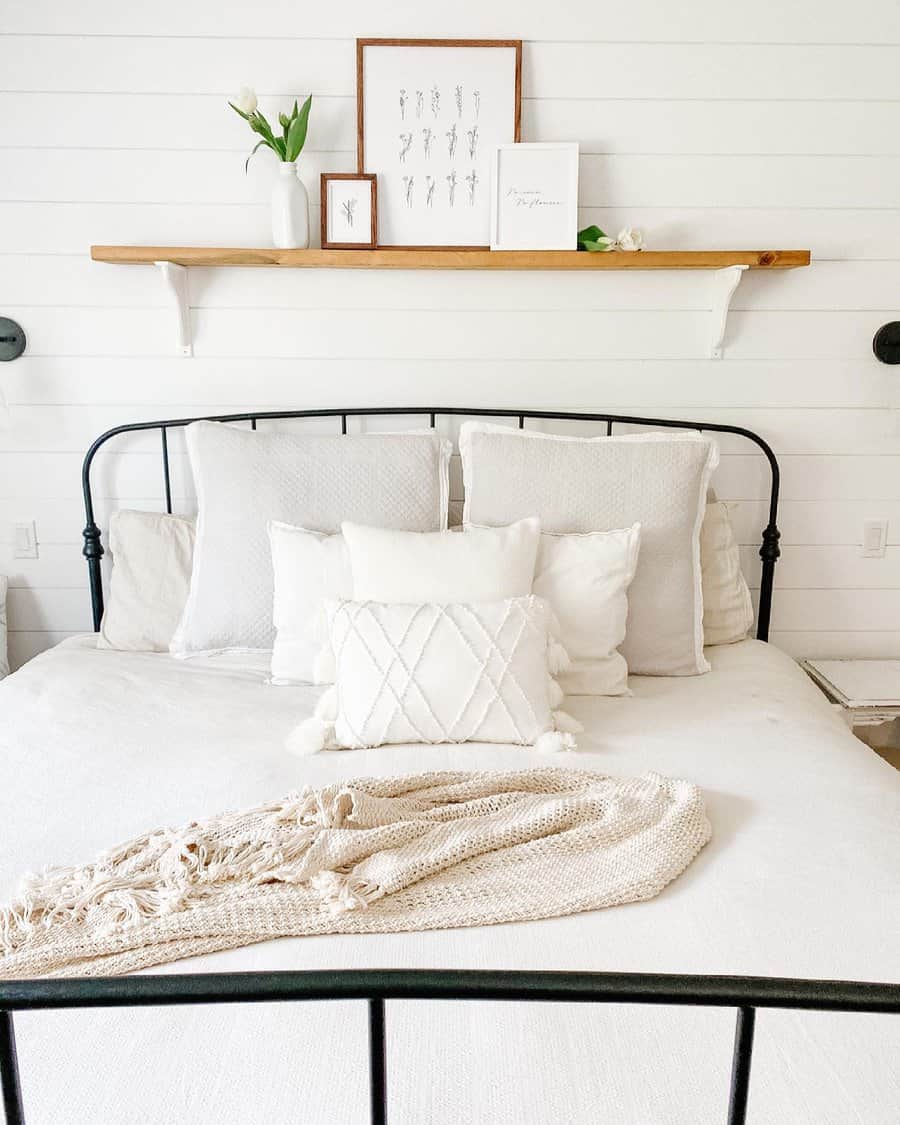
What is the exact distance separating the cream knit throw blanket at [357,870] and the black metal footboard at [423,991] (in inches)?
16.3

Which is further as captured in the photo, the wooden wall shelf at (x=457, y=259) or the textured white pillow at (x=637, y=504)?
the wooden wall shelf at (x=457, y=259)

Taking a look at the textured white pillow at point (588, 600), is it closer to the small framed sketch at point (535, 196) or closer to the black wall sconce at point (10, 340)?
the small framed sketch at point (535, 196)

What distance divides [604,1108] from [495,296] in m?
1.85

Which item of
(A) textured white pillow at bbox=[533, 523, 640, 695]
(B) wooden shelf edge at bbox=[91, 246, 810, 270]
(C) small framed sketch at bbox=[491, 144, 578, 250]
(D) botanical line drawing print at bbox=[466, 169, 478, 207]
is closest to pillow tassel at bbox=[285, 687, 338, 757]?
(A) textured white pillow at bbox=[533, 523, 640, 695]

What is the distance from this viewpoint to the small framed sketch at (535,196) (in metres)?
2.17

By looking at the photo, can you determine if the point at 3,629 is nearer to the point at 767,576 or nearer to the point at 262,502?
the point at 262,502

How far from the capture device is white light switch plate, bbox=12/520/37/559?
2398 millimetres

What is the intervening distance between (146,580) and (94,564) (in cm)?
26

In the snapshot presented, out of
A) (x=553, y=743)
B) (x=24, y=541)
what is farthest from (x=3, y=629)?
(x=553, y=743)

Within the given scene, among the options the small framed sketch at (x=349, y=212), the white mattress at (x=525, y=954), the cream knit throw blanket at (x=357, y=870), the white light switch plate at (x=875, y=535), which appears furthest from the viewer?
the white light switch plate at (x=875, y=535)

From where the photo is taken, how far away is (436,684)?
1.60m

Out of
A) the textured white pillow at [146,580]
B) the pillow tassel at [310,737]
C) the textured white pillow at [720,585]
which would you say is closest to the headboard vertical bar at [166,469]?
the textured white pillow at [146,580]

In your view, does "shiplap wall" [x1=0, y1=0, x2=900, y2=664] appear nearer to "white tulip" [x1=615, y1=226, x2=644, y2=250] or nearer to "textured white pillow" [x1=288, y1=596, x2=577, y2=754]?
"white tulip" [x1=615, y1=226, x2=644, y2=250]

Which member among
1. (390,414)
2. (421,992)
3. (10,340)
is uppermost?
(10,340)
